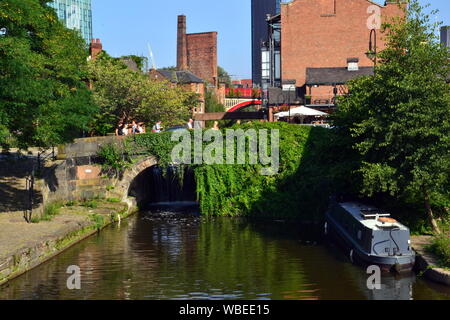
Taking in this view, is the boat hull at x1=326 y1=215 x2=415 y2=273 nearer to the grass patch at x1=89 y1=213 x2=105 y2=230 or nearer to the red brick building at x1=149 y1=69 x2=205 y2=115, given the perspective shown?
the grass patch at x1=89 y1=213 x2=105 y2=230

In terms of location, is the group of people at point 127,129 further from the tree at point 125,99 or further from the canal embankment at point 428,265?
the canal embankment at point 428,265

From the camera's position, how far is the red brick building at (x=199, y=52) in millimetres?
97312

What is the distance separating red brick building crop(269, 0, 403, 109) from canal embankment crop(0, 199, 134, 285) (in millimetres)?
34752

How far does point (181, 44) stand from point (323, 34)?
3702cm

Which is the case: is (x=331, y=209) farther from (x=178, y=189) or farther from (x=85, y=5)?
(x=85, y=5)

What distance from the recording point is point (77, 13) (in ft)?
453

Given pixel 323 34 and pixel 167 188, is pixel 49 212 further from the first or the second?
pixel 323 34

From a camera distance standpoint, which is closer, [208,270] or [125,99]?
[208,270]

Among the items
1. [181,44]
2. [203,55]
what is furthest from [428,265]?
[181,44]

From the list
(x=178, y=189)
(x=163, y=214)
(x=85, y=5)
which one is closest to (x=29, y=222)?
(x=163, y=214)

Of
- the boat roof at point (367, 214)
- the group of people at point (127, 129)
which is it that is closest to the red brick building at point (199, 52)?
the group of people at point (127, 129)

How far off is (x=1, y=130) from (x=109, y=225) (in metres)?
11.0

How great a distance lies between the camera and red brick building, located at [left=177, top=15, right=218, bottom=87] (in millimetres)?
97312

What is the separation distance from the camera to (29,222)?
26656 millimetres
